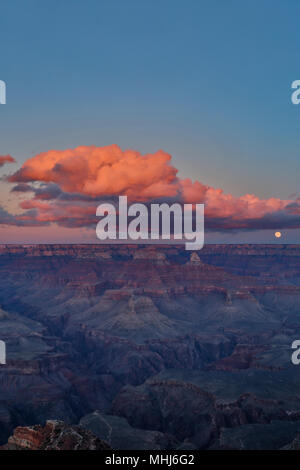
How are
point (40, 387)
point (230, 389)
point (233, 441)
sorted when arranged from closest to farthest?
point (233, 441) → point (230, 389) → point (40, 387)

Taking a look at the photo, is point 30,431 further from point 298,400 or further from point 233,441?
point 298,400
